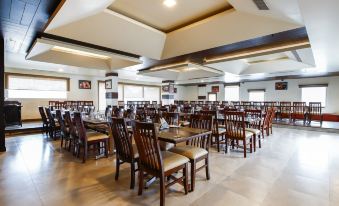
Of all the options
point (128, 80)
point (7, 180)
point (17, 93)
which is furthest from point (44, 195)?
point (128, 80)

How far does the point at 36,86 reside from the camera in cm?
877

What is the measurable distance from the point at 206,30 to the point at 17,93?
9.14 m

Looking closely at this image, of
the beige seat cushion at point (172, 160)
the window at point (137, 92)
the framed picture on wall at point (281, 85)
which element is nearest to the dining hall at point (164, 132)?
the beige seat cushion at point (172, 160)

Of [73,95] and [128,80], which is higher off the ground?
[128,80]

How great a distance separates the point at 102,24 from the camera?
389cm

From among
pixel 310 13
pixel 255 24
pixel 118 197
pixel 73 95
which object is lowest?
pixel 118 197

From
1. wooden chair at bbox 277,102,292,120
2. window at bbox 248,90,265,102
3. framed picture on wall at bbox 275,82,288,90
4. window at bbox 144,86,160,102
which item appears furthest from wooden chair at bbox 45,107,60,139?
framed picture on wall at bbox 275,82,288,90

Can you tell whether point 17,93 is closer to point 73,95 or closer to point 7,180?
point 73,95

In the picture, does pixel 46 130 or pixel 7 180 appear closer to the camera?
pixel 7 180

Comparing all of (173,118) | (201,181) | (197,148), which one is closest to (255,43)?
(173,118)

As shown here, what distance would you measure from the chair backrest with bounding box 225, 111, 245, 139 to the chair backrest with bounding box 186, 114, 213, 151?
1183 mm

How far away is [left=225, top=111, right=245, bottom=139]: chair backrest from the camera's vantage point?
383 cm

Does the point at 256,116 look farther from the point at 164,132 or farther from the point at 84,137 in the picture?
the point at 84,137

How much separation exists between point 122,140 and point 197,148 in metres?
1.10
